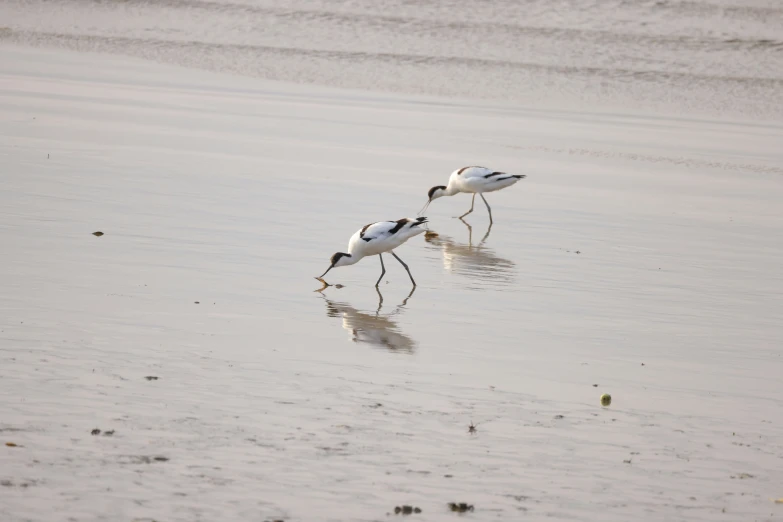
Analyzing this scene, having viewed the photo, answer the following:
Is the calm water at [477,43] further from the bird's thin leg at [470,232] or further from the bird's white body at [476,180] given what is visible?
the bird's thin leg at [470,232]

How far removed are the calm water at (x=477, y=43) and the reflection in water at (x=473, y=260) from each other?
11734 mm

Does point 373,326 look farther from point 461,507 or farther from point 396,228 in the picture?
point 461,507

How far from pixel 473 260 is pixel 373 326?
3.01m

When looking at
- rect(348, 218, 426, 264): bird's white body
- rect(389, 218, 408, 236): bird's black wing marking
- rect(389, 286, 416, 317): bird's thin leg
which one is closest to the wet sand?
rect(389, 286, 416, 317): bird's thin leg

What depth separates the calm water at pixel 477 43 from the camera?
26156 millimetres

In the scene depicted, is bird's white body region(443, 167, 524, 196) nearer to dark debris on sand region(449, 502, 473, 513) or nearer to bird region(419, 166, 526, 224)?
bird region(419, 166, 526, 224)

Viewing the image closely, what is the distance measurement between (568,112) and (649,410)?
16326 mm

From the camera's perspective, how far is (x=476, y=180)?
14.2 m

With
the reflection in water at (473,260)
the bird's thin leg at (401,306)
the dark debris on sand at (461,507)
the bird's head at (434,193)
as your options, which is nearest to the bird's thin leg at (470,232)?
the reflection in water at (473,260)

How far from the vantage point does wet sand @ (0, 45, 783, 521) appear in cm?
566

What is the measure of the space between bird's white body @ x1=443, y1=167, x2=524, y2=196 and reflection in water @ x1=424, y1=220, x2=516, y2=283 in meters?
1.14

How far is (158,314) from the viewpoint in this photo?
332 inches

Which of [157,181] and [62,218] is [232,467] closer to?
[62,218]

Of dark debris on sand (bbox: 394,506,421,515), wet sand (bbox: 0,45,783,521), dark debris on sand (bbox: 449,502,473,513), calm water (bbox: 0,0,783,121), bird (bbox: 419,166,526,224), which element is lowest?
dark debris on sand (bbox: 394,506,421,515)
